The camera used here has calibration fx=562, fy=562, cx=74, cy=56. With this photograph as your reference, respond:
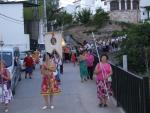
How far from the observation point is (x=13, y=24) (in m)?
61.2

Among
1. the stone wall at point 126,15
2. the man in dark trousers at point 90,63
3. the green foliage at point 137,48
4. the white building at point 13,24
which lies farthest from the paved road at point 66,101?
the stone wall at point 126,15

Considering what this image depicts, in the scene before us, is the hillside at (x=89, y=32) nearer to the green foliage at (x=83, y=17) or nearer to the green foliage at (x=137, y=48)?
the green foliage at (x=83, y=17)

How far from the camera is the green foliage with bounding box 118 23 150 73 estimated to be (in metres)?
29.2

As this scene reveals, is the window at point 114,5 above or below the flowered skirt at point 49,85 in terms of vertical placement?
above

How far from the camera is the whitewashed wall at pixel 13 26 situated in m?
61.0

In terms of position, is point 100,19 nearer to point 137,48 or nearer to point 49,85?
point 137,48

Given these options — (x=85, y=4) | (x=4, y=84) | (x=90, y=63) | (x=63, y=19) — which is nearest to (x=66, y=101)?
(x=4, y=84)

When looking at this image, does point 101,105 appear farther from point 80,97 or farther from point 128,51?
point 128,51

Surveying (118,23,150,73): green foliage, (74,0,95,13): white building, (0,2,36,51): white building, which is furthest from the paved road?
(74,0,95,13): white building

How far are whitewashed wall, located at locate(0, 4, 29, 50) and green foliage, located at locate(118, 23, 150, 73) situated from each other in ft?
96.8

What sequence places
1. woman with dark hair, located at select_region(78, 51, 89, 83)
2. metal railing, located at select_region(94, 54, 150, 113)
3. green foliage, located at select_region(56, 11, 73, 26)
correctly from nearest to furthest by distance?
metal railing, located at select_region(94, 54, 150, 113) → woman with dark hair, located at select_region(78, 51, 89, 83) → green foliage, located at select_region(56, 11, 73, 26)

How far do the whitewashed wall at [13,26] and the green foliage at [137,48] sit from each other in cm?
2951

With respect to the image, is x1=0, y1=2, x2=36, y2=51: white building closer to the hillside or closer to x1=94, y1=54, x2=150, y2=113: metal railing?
the hillside

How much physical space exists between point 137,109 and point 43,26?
5660cm
